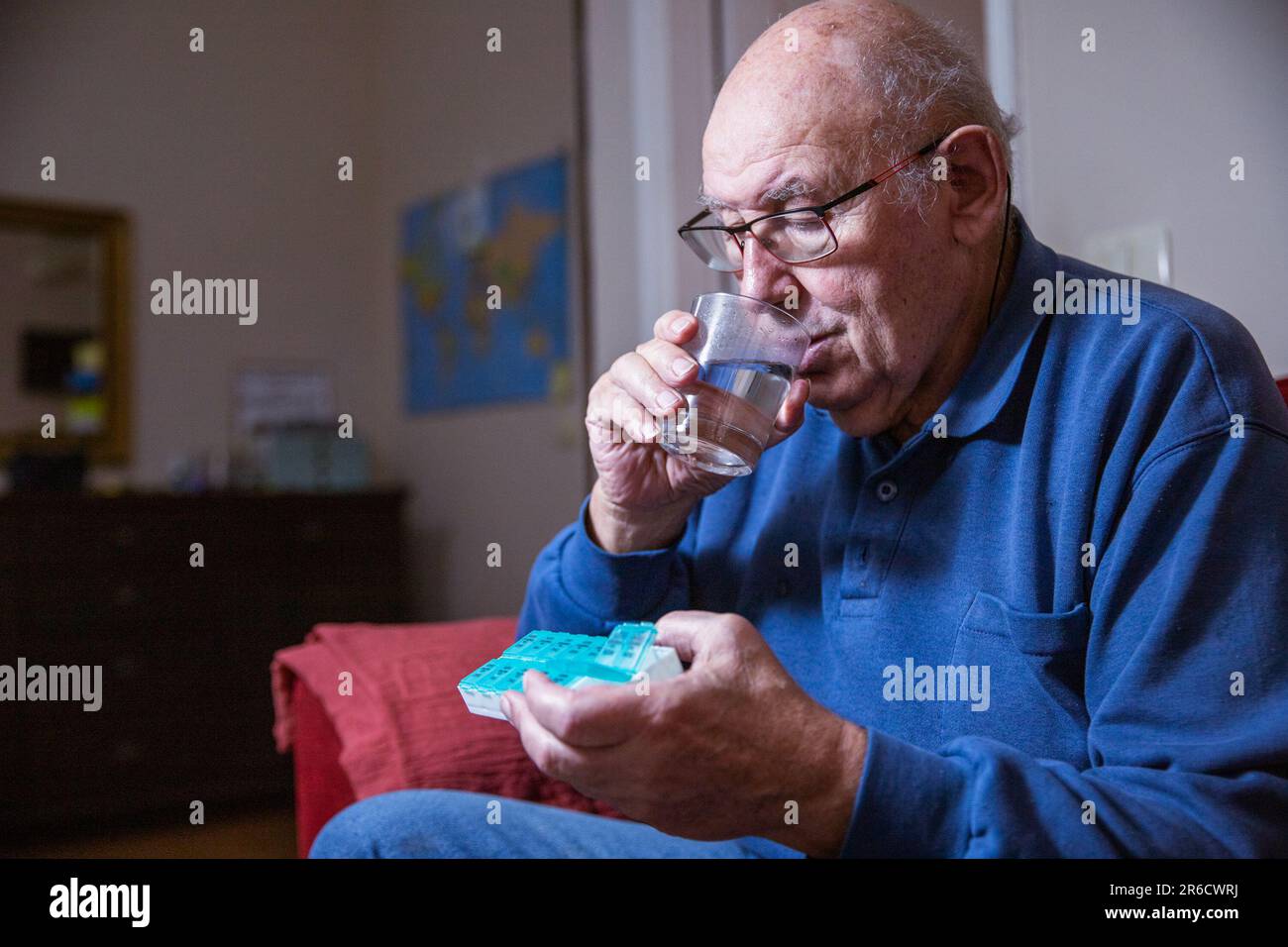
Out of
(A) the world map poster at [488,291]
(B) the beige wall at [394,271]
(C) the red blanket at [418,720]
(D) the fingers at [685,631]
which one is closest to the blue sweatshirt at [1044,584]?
(D) the fingers at [685,631]

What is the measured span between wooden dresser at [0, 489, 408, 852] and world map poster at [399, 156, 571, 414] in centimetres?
53

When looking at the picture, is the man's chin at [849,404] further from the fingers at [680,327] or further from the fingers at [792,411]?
the fingers at [680,327]

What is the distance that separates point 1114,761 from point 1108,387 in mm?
244

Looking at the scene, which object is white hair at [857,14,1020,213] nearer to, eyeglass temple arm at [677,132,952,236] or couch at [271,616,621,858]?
eyeglass temple arm at [677,132,952,236]

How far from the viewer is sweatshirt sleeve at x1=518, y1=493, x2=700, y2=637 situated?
2.94 feet

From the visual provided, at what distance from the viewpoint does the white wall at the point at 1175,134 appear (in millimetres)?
956

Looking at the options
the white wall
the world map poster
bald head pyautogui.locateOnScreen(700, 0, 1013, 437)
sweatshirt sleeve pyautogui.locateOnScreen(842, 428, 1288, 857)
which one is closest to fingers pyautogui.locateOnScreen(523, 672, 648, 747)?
sweatshirt sleeve pyautogui.locateOnScreen(842, 428, 1288, 857)

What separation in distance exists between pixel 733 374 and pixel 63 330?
2781 millimetres

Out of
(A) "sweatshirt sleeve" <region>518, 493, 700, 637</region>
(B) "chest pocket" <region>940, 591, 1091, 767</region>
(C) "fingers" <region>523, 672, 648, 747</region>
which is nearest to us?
(C) "fingers" <region>523, 672, 648, 747</region>

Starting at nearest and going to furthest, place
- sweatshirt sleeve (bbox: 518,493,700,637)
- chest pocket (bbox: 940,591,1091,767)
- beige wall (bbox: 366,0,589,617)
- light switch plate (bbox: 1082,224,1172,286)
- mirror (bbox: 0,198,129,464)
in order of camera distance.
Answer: chest pocket (bbox: 940,591,1091,767)
sweatshirt sleeve (bbox: 518,493,700,637)
light switch plate (bbox: 1082,224,1172,286)
beige wall (bbox: 366,0,589,617)
mirror (bbox: 0,198,129,464)

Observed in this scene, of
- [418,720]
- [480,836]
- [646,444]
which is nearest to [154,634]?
[418,720]

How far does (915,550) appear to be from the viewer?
30.8 inches
